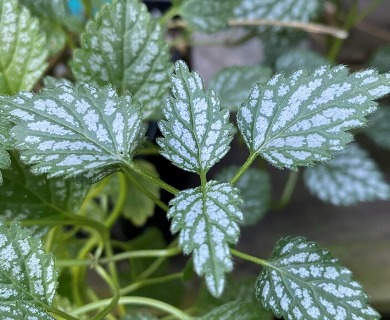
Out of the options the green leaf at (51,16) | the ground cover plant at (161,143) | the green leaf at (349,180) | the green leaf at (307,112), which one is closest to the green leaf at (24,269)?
the ground cover plant at (161,143)

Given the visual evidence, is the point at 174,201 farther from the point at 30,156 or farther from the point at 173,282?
the point at 173,282

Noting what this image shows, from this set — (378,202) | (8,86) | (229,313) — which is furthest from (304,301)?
(378,202)

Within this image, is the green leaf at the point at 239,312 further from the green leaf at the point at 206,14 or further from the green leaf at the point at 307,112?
the green leaf at the point at 206,14

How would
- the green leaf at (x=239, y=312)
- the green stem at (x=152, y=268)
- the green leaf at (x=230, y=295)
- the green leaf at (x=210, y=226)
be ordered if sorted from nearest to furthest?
the green leaf at (x=210, y=226), the green leaf at (x=239, y=312), the green leaf at (x=230, y=295), the green stem at (x=152, y=268)

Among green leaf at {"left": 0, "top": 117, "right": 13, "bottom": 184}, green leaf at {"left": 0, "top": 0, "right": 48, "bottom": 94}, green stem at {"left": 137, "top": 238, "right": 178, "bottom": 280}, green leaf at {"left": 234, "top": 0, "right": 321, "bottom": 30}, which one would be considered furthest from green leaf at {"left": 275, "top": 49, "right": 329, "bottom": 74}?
green leaf at {"left": 0, "top": 117, "right": 13, "bottom": 184}

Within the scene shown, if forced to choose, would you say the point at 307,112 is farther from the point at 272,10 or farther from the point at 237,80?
the point at 272,10

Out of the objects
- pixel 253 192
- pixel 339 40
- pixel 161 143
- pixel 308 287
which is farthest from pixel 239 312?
pixel 339 40

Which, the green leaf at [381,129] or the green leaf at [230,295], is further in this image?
the green leaf at [381,129]

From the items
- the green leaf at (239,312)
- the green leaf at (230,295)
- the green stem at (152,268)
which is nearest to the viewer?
the green leaf at (239,312)
